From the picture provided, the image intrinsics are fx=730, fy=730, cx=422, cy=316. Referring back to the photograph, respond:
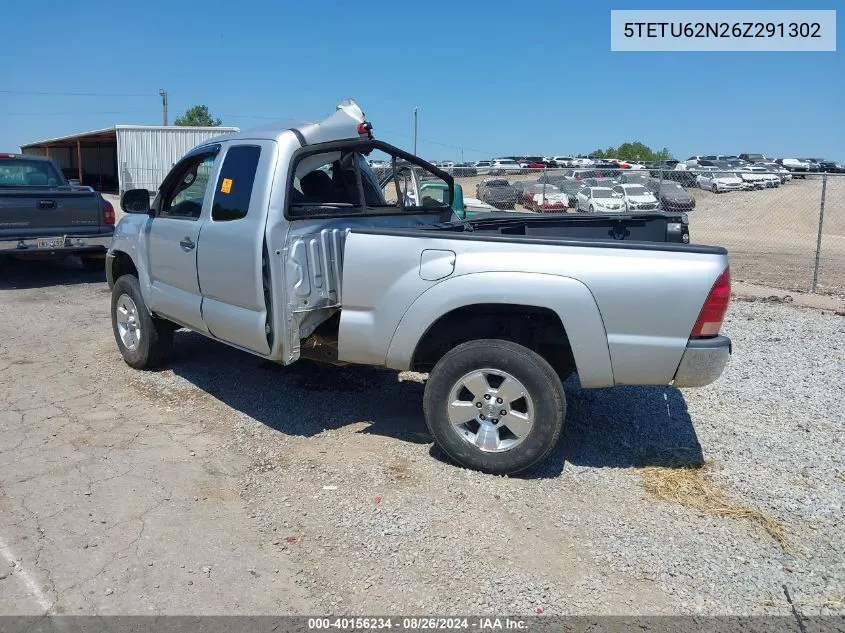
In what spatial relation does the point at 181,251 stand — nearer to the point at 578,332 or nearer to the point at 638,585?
the point at 578,332

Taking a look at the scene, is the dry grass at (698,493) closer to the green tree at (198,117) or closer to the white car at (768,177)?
the white car at (768,177)

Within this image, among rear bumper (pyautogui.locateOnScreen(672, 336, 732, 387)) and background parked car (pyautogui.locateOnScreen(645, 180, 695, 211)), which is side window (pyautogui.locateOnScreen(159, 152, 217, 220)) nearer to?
rear bumper (pyautogui.locateOnScreen(672, 336, 732, 387))

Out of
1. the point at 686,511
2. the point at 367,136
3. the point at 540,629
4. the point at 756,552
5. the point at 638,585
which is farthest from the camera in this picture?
the point at 367,136

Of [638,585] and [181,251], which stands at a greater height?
[181,251]

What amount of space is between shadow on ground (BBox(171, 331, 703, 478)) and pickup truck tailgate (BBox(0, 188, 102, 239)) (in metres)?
4.49

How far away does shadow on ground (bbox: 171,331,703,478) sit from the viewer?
16.0ft

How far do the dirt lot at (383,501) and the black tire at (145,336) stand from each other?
144 mm

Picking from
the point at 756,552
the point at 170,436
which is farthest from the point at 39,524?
the point at 756,552

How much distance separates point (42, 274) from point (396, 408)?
8.60 m

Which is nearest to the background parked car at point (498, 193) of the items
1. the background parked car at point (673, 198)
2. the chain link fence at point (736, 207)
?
the chain link fence at point (736, 207)

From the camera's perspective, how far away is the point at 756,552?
3.63m

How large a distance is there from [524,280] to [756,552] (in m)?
1.82

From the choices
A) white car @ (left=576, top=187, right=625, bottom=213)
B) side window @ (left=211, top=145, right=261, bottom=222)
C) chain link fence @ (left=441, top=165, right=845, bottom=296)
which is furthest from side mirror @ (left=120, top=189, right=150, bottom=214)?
white car @ (left=576, top=187, right=625, bottom=213)

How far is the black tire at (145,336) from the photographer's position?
6305 millimetres
